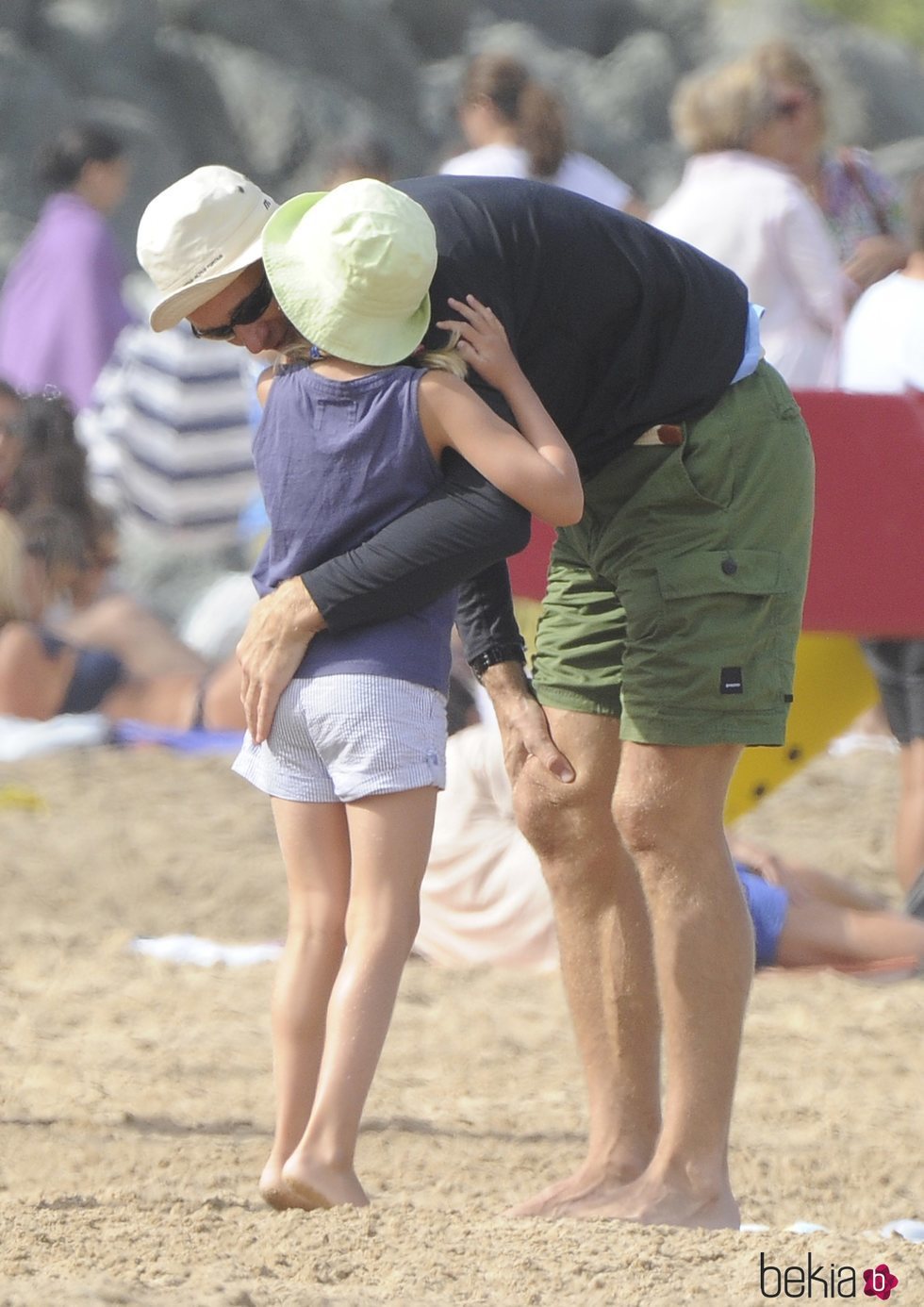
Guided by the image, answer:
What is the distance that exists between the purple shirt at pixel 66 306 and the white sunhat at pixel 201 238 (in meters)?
6.19

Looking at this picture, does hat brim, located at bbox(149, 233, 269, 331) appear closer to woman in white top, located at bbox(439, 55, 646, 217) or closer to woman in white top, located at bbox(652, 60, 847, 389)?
woman in white top, located at bbox(652, 60, 847, 389)

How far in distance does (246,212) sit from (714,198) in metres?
3.19

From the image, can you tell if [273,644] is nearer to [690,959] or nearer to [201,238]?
[201,238]

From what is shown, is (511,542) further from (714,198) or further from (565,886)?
(714,198)

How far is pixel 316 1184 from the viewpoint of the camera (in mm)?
2918

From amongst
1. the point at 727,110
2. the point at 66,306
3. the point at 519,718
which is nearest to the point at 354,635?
the point at 519,718

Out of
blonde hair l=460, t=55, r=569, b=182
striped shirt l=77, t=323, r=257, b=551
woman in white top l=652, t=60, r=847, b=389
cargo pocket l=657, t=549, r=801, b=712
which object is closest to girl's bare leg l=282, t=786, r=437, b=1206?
cargo pocket l=657, t=549, r=801, b=712

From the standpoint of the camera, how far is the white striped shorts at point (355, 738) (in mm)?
2965

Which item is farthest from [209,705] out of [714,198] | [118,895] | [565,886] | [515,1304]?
[515,1304]

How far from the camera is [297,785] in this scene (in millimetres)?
3059

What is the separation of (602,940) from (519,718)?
38cm

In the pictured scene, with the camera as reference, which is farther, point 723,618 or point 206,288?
point 723,618

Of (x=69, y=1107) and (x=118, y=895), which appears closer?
(x=69, y=1107)

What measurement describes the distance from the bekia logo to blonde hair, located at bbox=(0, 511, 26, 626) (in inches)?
210
